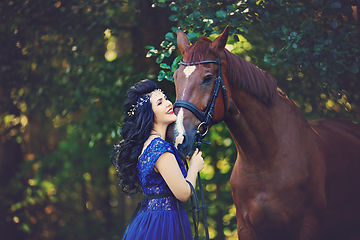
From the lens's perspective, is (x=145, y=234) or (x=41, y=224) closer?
(x=145, y=234)

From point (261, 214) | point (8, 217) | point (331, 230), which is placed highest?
point (261, 214)

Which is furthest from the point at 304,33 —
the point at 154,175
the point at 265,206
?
the point at 154,175

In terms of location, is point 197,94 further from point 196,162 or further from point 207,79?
point 196,162

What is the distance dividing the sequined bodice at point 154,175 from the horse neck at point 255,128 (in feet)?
2.57

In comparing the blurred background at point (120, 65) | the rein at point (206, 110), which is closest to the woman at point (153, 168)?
the rein at point (206, 110)

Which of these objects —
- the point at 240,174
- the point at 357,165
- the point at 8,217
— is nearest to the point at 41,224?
the point at 8,217

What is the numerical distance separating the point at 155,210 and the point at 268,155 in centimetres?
114

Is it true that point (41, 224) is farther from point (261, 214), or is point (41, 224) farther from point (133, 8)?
point (261, 214)

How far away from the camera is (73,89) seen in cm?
522

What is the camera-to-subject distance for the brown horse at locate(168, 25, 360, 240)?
239 centimetres

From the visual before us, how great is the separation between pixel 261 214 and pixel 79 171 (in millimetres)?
5648

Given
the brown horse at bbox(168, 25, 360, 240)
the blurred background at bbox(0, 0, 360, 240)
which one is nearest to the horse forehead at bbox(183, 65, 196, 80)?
the brown horse at bbox(168, 25, 360, 240)

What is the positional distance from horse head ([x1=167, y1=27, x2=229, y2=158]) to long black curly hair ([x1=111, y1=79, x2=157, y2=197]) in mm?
189

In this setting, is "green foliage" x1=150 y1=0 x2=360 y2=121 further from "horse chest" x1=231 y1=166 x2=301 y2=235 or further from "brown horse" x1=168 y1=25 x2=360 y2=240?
"horse chest" x1=231 y1=166 x2=301 y2=235
